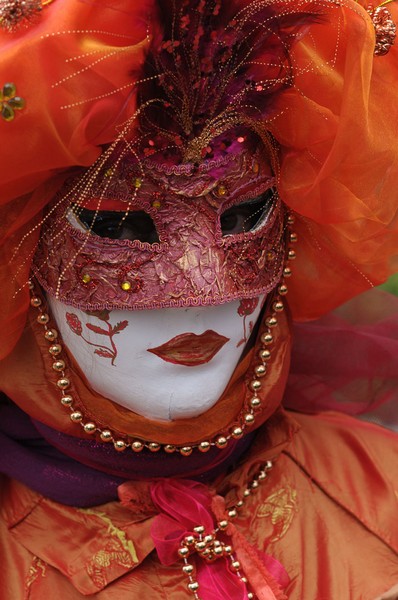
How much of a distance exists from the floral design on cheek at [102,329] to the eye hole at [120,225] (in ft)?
0.31

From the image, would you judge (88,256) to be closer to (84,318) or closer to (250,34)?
(84,318)

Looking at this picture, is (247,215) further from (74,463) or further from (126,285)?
(74,463)

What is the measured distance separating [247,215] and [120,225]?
0.17 metres

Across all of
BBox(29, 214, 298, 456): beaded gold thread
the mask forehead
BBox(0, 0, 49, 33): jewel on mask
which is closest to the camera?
BBox(0, 0, 49, 33): jewel on mask

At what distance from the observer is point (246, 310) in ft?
3.84

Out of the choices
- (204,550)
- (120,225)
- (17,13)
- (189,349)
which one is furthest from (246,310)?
(17,13)

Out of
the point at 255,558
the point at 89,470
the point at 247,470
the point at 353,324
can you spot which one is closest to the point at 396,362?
the point at 353,324

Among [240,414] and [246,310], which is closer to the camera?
[246,310]

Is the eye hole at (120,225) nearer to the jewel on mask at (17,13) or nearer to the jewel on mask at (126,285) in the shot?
the jewel on mask at (126,285)

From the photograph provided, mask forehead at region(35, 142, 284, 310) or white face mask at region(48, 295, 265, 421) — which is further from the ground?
mask forehead at region(35, 142, 284, 310)

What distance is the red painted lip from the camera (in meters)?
1.12

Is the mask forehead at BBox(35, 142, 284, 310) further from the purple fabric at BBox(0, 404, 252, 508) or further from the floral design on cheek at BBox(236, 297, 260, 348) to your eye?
the purple fabric at BBox(0, 404, 252, 508)

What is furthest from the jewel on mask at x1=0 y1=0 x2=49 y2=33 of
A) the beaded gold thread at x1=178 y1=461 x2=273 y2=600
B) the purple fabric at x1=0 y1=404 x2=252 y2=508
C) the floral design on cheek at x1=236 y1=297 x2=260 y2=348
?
the beaded gold thread at x1=178 y1=461 x2=273 y2=600

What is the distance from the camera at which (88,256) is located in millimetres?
1095
